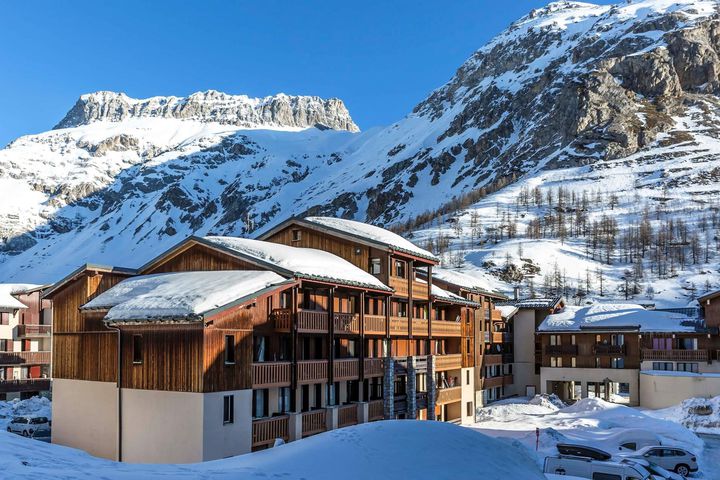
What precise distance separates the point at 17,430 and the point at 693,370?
56.3 m

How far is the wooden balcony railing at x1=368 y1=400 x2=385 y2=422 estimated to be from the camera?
37.4m

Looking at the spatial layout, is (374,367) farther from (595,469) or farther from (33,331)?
(33,331)

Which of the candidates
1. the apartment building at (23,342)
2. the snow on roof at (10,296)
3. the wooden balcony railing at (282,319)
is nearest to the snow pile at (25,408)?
the apartment building at (23,342)

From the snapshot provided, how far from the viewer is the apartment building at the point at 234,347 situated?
88.9 feet

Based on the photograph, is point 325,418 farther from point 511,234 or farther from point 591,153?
point 591,153

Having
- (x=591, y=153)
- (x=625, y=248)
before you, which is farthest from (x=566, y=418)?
(x=591, y=153)

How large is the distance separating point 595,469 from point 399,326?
51.3 ft

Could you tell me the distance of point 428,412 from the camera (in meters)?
45.1

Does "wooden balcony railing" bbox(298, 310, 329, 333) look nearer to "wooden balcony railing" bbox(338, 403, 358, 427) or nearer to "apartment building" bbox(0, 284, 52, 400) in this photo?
"wooden balcony railing" bbox(338, 403, 358, 427)

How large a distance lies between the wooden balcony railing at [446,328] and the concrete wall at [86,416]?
75.7ft

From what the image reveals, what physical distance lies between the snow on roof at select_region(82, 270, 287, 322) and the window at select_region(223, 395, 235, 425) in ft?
13.0

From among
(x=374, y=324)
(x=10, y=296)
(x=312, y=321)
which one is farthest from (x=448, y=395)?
(x=10, y=296)

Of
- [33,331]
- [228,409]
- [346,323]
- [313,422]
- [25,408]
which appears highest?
[346,323]

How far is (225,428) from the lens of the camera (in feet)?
88.4
